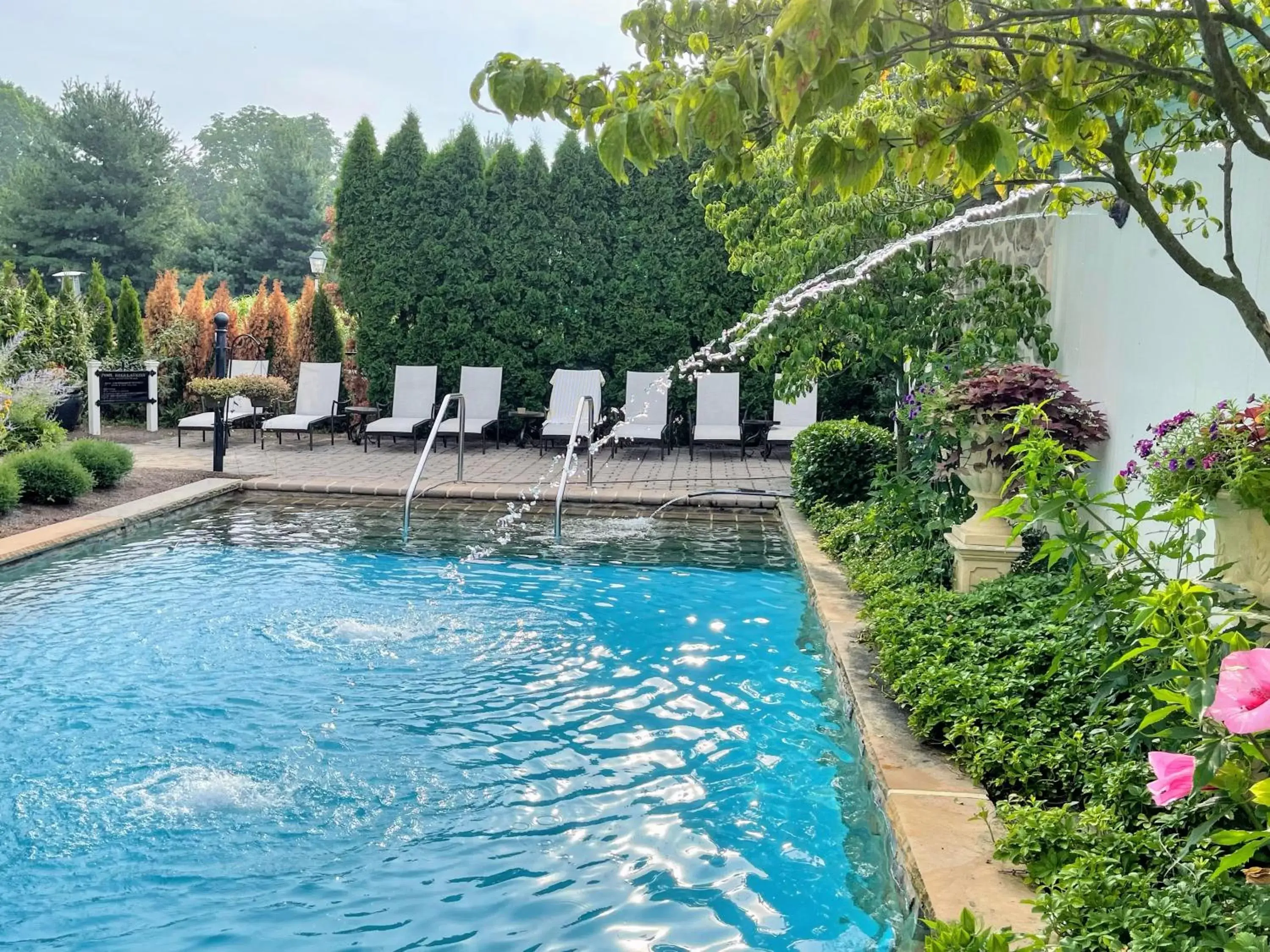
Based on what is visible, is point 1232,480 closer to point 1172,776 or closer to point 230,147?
point 1172,776

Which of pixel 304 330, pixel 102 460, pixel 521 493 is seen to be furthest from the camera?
pixel 304 330

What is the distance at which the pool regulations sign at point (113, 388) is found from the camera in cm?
1255

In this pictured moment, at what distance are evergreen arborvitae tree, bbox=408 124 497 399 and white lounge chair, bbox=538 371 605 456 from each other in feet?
3.57

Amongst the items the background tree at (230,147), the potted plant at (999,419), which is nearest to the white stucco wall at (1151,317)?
the potted plant at (999,419)

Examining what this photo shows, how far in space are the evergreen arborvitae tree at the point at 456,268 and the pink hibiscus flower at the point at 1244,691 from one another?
453 inches

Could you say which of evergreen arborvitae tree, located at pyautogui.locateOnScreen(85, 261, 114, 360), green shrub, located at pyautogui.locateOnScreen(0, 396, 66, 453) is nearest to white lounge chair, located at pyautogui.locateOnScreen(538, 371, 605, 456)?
green shrub, located at pyautogui.locateOnScreen(0, 396, 66, 453)

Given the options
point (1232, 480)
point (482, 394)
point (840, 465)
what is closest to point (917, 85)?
point (1232, 480)

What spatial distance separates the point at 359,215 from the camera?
1281 cm

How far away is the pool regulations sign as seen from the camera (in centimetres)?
1255

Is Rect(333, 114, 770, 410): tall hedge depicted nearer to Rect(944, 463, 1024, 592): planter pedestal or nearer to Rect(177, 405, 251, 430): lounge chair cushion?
Rect(177, 405, 251, 430): lounge chair cushion

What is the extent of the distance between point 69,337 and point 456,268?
5.04 meters

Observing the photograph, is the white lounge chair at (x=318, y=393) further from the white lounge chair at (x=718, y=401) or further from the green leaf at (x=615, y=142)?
the green leaf at (x=615, y=142)

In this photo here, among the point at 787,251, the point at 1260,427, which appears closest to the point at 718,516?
the point at 787,251

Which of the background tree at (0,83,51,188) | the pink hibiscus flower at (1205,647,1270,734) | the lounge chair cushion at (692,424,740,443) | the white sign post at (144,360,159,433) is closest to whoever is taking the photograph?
the pink hibiscus flower at (1205,647,1270,734)
